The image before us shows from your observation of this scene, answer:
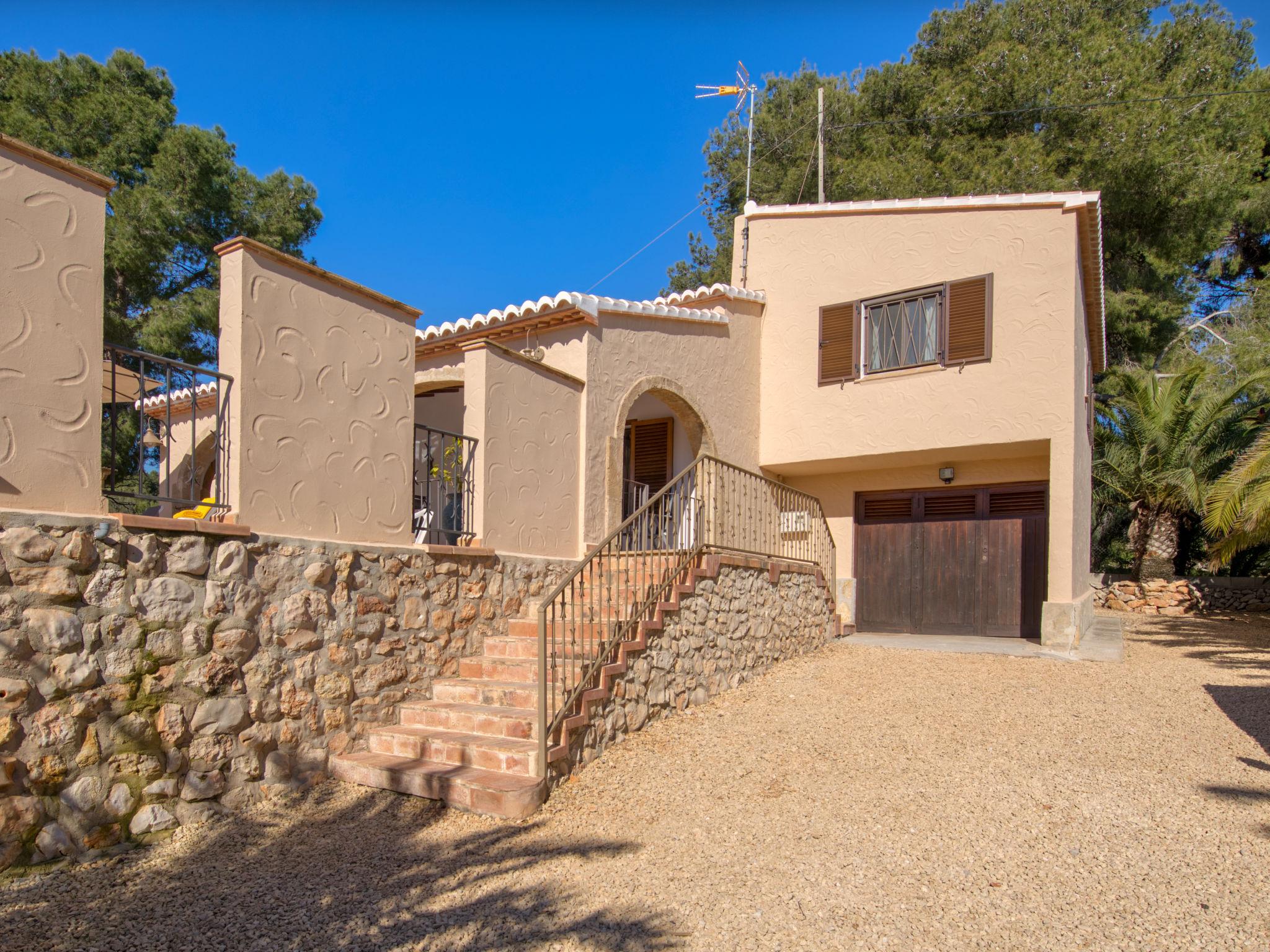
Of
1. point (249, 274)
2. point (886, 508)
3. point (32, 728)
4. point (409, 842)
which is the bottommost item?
point (409, 842)

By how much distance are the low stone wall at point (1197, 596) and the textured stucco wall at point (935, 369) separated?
2980mm

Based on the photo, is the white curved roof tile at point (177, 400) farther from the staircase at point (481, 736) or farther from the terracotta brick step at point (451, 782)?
the terracotta brick step at point (451, 782)

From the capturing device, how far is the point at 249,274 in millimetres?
4828

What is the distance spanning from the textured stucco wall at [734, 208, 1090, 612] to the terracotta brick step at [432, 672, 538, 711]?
20.3 feet

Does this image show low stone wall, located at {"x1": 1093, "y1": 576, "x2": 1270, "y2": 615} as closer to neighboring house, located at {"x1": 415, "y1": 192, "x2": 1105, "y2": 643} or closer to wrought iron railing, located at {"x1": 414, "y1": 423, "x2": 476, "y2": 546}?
neighboring house, located at {"x1": 415, "y1": 192, "x2": 1105, "y2": 643}

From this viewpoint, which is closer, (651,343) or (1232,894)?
(1232,894)

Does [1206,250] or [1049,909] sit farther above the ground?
[1206,250]

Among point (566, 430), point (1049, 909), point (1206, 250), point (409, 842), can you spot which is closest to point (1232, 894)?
point (1049, 909)

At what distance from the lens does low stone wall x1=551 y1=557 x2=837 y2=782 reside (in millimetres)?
5570

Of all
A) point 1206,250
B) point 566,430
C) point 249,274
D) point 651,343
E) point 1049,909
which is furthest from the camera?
point 1206,250

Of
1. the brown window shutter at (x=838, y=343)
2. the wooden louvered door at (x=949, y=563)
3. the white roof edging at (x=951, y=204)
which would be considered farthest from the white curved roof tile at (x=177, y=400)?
the wooden louvered door at (x=949, y=563)

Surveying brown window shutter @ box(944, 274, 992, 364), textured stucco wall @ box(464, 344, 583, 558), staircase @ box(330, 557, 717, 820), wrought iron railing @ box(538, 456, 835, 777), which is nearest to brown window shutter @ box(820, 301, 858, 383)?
brown window shutter @ box(944, 274, 992, 364)

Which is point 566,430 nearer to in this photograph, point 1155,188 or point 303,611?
point 303,611

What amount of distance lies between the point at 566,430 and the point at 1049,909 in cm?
549
